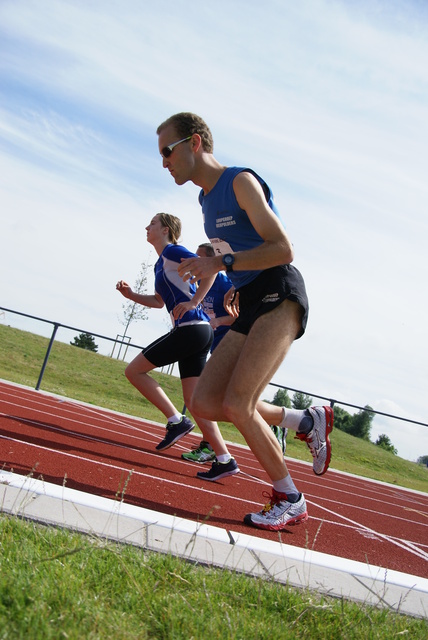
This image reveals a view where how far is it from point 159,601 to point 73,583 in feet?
0.88

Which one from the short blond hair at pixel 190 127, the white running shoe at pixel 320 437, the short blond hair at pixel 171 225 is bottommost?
the white running shoe at pixel 320 437

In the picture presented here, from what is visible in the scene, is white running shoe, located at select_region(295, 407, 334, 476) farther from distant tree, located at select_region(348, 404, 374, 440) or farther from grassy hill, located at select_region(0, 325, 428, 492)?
distant tree, located at select_region(348, 404, 374, 440)

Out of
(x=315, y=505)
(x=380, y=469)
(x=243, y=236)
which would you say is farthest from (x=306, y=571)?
(x=380, y=469)

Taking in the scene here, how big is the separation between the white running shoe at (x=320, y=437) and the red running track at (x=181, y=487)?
1.35 ft

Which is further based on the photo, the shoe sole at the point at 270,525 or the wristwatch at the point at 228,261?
the shoe sole at the point at 270,525

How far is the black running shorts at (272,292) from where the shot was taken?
374 centimetres

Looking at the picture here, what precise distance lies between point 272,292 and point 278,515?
51.2 inches

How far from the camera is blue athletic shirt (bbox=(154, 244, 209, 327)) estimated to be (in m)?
6.04

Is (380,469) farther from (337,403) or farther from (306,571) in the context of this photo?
(306,571)

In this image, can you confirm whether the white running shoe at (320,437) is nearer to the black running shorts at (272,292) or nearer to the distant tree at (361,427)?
the black running shorts at (272,292)

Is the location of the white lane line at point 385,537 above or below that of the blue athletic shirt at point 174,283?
below

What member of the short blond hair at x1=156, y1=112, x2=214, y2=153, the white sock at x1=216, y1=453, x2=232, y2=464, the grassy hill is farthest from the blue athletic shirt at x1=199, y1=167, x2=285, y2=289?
the grassy hill

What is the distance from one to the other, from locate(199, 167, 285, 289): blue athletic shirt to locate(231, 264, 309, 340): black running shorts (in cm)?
7

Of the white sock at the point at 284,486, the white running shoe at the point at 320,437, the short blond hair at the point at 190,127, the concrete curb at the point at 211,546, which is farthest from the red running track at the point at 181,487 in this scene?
the short blond hair at the point at 190,127
